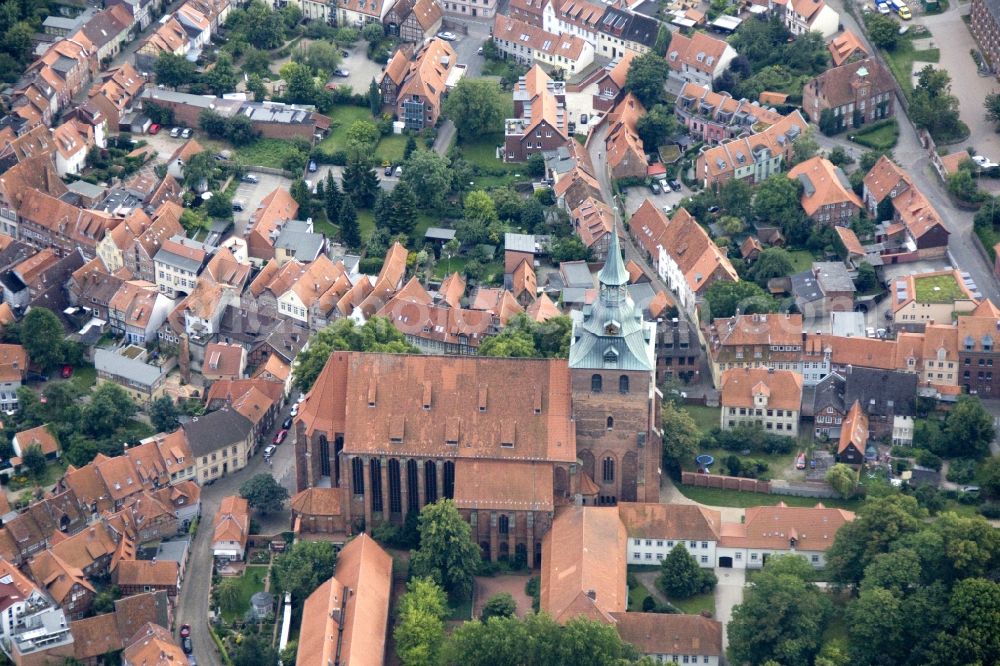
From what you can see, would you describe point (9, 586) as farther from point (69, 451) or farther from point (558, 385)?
→ point (558, 385)

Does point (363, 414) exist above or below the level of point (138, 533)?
above

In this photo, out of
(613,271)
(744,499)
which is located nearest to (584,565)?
(744,499)

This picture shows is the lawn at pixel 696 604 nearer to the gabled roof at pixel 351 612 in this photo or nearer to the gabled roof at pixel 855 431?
the gabled roof at pixel 855 431

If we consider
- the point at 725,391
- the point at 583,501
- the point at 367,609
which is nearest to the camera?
the point at 367,609

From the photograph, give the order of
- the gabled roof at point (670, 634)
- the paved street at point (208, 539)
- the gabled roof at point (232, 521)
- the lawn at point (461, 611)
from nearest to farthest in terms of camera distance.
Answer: the gabled roof at point (670, 634) < the lawn at point (461, 611) < the paved street at point (208, 539) < the gabled roof at point (232, 521)

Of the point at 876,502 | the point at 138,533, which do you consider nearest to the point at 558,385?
the point at 876,502

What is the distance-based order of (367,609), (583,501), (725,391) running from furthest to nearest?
(725,391), (583,501), (367,609)

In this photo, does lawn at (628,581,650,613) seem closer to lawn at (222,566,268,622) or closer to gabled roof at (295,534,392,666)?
gabled roof at (295,534,392,666)

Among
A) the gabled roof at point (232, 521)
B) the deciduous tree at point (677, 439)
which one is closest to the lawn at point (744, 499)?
the deciduous tree at point (677, 439)
